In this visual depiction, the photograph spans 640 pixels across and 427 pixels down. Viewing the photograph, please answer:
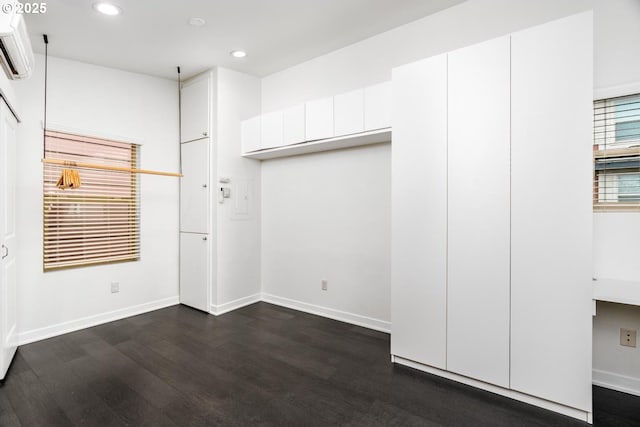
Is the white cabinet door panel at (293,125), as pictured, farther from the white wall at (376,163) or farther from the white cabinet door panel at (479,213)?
the white cabinet door panel at (479,213)

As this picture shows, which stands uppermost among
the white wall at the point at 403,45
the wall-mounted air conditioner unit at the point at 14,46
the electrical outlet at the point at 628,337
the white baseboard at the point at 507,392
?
the white wall at the point at 403,45

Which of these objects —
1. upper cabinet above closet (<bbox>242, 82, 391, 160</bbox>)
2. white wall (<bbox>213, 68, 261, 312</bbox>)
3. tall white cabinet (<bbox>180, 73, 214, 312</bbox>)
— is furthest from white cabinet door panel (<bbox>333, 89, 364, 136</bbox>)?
tall white cabinet (<bbox>180, 73, 214, 312</bbox>)

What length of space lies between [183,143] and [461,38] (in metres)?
3.50

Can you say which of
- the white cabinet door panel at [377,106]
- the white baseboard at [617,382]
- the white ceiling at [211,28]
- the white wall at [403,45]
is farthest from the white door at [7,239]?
the white baseboard at [617,382]

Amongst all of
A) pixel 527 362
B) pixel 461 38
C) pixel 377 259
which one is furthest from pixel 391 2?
pixel 527 362

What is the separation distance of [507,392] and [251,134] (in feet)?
11.9

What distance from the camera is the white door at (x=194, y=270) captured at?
403 cm

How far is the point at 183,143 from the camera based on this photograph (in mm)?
4324

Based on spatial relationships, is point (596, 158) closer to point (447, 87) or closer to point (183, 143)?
point (447, 87)

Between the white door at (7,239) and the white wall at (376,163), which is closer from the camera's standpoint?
the white wall at (376,163)

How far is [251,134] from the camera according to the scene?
13.4 feet

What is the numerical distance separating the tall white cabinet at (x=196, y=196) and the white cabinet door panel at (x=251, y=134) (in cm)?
42

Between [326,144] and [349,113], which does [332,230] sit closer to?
[326,144]

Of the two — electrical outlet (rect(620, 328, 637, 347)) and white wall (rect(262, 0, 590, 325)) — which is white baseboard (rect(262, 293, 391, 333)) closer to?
white wall (rect(262, 0, 590, 325))
